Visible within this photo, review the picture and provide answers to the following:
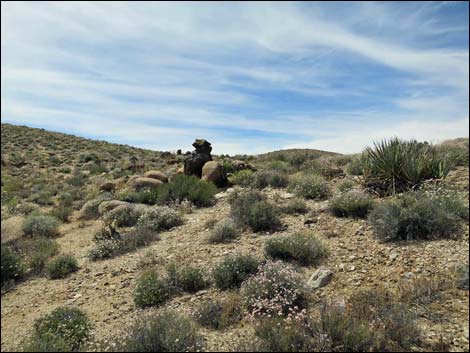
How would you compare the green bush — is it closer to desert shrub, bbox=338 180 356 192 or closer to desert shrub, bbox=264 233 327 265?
desert shrub, bbox=264 233 327 265

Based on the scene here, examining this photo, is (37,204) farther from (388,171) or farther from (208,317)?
(388,171)

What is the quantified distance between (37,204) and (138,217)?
3780mm

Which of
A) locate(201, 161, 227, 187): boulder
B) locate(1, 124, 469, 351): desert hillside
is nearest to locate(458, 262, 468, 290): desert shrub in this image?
locate(1, 124, 469, 351): desert hillside

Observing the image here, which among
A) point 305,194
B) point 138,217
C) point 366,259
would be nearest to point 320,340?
point 366,259

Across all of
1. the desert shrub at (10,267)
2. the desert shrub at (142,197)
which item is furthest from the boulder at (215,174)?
the desert shrub at (10,267)

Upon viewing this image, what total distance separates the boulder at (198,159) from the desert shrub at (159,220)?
536 cm

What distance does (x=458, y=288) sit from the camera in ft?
17.0

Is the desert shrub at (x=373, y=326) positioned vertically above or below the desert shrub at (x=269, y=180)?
below

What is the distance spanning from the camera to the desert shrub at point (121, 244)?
28.3 feet

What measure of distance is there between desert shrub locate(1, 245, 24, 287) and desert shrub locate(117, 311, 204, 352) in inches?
154

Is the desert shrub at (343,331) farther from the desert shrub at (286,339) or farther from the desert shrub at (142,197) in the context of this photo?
the desert shrub at (142,197)

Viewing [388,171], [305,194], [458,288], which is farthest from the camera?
[305,194]

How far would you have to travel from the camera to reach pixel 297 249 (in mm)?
7020

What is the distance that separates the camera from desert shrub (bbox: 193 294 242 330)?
509cm
